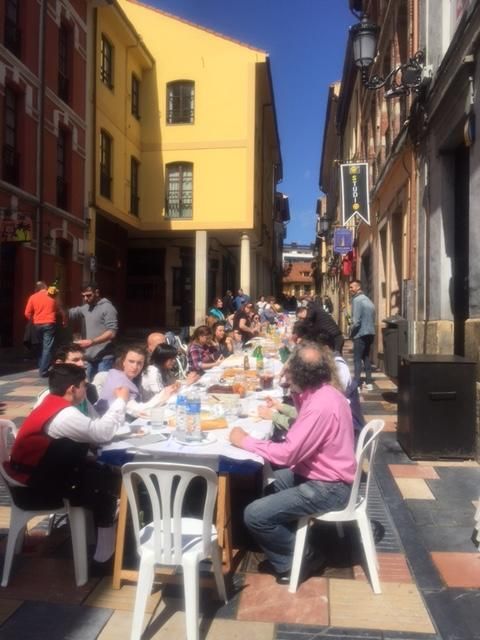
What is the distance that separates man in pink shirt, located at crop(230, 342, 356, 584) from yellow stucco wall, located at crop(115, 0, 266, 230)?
1856 centimetres

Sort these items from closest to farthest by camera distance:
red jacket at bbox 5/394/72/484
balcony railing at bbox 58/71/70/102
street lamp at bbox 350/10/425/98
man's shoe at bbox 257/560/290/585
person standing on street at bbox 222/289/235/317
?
1. red jacket at bbox 5/394/72/484
2. man's shoe at bbox 257/560/290/585
3. street lamp at bbox 350/10/425/98
4. balcony railing at bbox 58/71/70/102
5. person standing on street at bbox 222/289/235/317

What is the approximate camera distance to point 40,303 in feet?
37.9

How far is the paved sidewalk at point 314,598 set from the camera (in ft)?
10.00

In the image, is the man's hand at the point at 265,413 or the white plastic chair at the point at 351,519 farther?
the man's hand at the point at 265,413

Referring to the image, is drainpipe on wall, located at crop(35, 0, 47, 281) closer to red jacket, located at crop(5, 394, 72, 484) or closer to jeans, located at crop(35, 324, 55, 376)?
jeans, located at crop(35, 324, 55, 376)

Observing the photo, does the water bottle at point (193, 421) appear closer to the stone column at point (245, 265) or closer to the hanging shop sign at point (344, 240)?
the hanging shop sign at point (344, 240)

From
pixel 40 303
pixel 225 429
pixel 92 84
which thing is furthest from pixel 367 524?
pixel 92 84

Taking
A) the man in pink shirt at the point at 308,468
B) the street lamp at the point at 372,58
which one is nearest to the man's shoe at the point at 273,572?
the man in pink shirt at the point at 308,468

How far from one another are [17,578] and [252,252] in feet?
79.4

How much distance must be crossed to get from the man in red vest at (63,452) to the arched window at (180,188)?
18923mm

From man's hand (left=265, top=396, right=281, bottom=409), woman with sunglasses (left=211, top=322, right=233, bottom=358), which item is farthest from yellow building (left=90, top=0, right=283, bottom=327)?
man's hand (left=265, top=396, right=281, bottom=409)

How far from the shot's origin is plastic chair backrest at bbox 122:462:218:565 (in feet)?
9.38

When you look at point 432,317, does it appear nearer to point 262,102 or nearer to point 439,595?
point 439,595

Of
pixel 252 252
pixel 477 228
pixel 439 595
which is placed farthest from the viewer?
pixel 252 252
